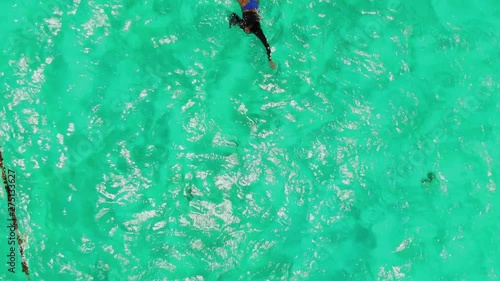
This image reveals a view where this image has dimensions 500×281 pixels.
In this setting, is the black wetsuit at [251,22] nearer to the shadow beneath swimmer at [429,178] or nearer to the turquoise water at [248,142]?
the turquoise water at [248,142]

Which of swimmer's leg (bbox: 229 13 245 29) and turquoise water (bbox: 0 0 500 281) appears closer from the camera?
turquoise water (bbox: 0 0 500 281)

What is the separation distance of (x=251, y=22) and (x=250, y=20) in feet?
0.10

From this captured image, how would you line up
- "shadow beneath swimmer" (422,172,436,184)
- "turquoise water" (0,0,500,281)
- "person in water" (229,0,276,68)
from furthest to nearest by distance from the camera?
"shadow beneath swimmer" (422,172,436,184) → "person in water" (229,0,276,68) → "turquoise water" (0,0,500,281)

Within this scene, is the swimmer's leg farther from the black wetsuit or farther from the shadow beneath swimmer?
the shadow beneath swimmer

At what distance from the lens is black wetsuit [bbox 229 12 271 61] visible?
5668 millimetres

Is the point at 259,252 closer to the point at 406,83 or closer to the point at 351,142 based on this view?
the point at 351,142

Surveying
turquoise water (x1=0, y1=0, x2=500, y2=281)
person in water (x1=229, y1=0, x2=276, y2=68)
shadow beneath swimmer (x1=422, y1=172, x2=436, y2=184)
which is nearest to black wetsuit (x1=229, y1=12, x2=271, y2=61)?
person in water (x1=229, y1=0, x2=276, y2=68)

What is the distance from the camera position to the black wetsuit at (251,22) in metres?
5.67

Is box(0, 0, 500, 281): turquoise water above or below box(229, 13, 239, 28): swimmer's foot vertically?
below

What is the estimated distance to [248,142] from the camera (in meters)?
5.66

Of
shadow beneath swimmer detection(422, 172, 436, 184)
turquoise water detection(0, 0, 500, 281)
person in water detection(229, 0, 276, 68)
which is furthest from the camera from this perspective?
shadow beneath swimmer detection(422, 172, 436, 184)

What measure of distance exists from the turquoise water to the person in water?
0.43ft

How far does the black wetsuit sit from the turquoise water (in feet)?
0.40

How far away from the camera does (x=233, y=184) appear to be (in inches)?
221
